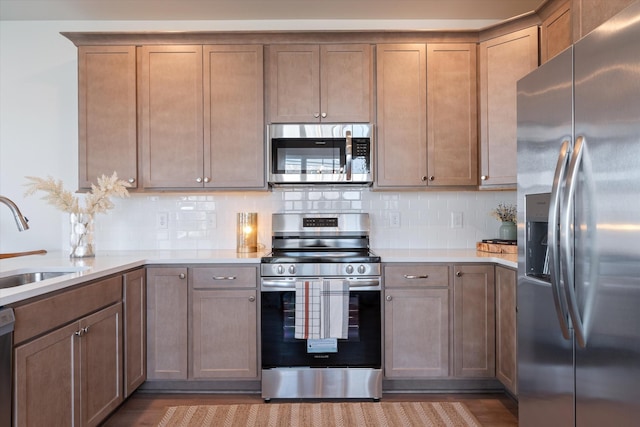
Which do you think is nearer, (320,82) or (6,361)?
(6,361)

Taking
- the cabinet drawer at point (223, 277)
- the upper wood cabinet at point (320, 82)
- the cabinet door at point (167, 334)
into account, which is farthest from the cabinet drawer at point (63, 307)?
the upper wood cabinet at point (320, 82)

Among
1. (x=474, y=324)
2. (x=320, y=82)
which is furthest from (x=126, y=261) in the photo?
(x=474, y=324)

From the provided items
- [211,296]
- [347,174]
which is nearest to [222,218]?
[211,296]

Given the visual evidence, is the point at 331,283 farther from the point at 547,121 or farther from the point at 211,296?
the point at 547,121

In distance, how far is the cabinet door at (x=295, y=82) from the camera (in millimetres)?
2971

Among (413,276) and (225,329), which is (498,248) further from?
(225,329)

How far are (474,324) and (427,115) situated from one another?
1.43m

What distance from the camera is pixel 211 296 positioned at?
2.69m

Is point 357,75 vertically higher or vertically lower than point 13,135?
higher

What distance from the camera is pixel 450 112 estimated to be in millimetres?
2984

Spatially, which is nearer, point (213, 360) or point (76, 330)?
point (76, 330)

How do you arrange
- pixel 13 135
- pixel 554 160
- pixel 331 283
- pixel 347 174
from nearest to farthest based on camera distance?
pixel 554 160 < pixel 331 283 < pixel 347 174 < pixel 13 135

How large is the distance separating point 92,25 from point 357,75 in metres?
2.12

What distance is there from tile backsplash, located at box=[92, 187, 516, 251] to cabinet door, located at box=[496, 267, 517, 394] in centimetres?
74
